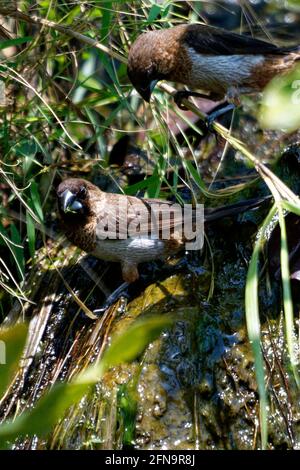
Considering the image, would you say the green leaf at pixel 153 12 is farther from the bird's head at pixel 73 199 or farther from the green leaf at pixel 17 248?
the green leaf at pixel 17 248

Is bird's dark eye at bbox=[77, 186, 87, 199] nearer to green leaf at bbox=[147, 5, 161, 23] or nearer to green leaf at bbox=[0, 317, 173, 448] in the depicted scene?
green leaf at bbox=[147, 5, 161, 23]

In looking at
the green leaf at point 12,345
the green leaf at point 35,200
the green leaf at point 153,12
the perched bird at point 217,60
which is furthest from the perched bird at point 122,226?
the green leaf at point 12,345

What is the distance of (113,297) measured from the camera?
3.70 meters

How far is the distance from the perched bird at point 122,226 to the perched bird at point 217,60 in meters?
0.77

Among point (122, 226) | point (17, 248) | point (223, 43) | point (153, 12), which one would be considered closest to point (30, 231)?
point (17, 248)

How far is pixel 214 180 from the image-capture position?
165 inches

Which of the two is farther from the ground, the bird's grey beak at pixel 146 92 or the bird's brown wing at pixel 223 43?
the bird's brown wing at pixel 223 43

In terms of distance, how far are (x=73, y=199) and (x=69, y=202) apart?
1.4 inches

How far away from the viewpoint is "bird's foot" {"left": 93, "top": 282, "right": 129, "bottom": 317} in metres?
3.68

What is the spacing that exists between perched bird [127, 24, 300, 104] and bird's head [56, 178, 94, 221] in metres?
0.81

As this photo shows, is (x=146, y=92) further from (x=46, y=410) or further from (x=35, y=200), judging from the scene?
(x=46, y=410)

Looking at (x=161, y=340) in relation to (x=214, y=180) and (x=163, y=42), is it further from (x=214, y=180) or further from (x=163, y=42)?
(x=163, y=42)

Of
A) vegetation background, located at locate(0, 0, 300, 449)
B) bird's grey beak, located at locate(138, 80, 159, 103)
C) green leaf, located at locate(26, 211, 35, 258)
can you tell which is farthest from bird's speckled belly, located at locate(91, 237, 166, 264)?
bird's grey beak, located at locate(138, 80, 159, 103)

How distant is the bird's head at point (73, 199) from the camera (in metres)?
3.78
